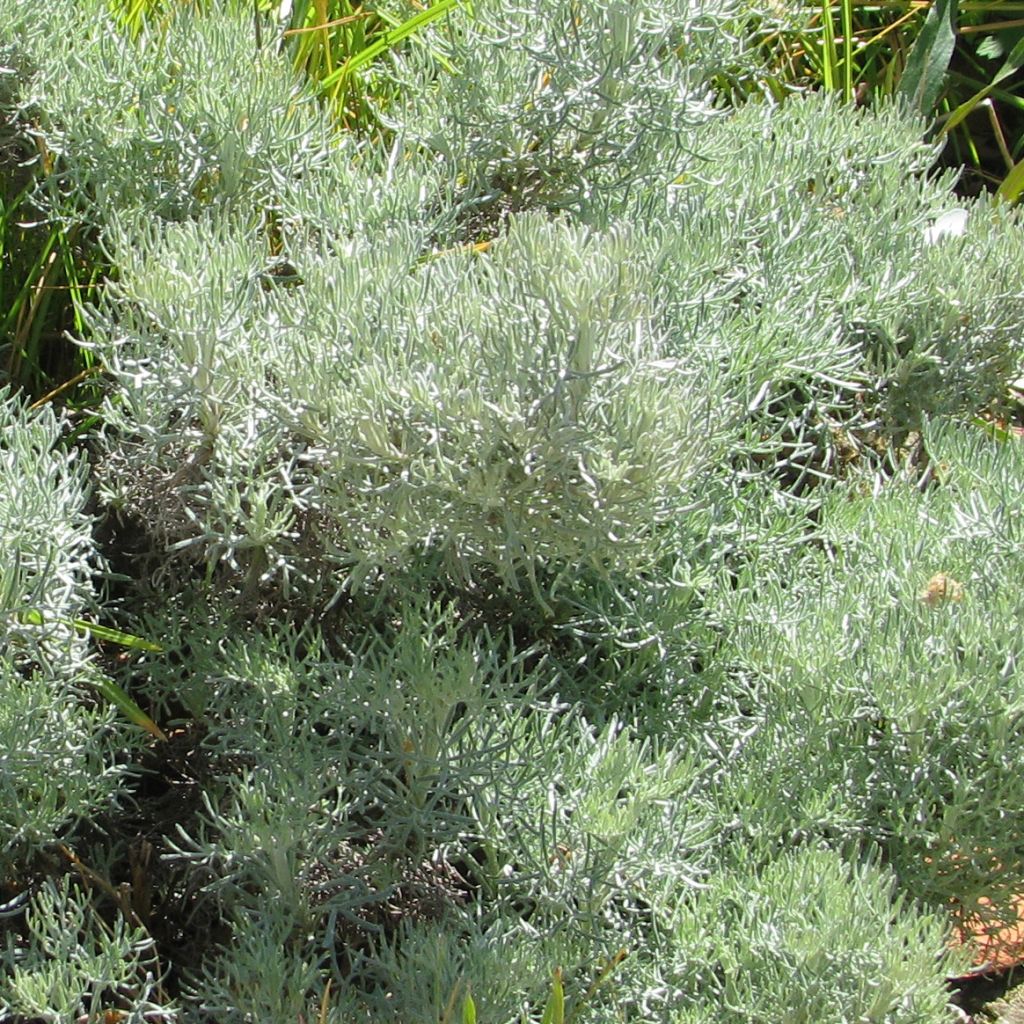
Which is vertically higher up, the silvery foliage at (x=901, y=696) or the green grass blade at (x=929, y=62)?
the green grass blade at (x=929, y=62)

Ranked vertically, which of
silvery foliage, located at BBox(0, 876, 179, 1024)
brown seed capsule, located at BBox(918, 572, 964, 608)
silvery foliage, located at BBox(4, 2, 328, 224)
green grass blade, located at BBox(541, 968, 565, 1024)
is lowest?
silvery foliage, located at BBox(0, 876, 179, 1024)

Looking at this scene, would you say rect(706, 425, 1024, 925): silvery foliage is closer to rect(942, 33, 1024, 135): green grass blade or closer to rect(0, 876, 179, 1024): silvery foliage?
rect(0, 876, 179, 1024): silvery foliage

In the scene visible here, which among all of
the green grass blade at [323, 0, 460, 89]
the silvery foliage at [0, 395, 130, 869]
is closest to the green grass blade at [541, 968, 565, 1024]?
the silvery foliage at [0, 395, 130, 869]

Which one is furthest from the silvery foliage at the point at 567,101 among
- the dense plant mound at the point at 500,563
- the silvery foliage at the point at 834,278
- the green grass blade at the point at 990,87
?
the green grass blade at the point at 990,87

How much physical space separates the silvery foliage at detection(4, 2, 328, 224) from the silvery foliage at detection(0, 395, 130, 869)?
1.28 ft

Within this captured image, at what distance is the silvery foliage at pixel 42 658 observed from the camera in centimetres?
157

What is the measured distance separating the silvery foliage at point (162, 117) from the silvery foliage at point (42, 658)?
15.4 inches

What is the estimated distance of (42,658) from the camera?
1646 mm

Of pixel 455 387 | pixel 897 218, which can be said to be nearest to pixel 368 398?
pixel 455 387

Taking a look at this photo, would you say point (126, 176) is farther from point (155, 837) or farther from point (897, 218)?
point (897, 218)

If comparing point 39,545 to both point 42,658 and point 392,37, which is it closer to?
point 42,658

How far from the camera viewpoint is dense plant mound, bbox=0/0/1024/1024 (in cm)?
150

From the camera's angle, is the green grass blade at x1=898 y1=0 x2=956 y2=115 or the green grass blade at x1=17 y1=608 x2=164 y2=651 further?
the green grass blade at x1=898 y1=0 x2=956 y2=115

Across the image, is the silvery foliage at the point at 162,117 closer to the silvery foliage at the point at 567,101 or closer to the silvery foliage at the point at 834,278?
the silvery foliage at the point at 567,101
